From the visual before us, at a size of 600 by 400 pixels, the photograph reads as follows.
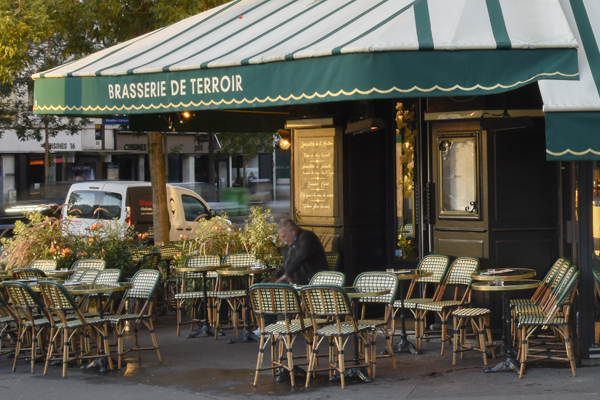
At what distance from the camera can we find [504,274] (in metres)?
8.10

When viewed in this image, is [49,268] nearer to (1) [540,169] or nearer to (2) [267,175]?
(1) [540,169]

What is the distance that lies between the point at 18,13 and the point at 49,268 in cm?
587

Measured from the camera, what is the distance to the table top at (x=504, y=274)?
7.78 m

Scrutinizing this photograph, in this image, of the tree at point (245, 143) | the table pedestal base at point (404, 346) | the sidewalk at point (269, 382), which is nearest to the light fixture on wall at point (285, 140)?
the sidewalk at point (269, 382)

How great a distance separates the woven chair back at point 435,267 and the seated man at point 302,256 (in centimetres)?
117

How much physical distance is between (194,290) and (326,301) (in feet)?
13.4

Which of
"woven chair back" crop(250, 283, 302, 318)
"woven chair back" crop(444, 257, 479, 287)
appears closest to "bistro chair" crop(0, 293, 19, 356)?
"woven chair back" crop(250, 283, 302, 318)

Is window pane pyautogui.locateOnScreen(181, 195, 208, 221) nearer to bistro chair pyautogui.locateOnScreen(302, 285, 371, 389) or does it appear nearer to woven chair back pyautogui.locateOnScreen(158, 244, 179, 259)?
woven chair back pyautogui.locateOnScreen(158, 244, 179, 259)

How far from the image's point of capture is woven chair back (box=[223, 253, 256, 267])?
1007 centimetres

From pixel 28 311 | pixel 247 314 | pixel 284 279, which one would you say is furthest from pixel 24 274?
pixel 284 279

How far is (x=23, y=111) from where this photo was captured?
90.6ft

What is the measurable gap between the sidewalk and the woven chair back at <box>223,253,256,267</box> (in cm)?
172

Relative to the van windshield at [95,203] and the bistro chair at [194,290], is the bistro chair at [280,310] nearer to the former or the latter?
the bistro chair at [194,290]

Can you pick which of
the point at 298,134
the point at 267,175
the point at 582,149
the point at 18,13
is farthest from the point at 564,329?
the point at 267,175
